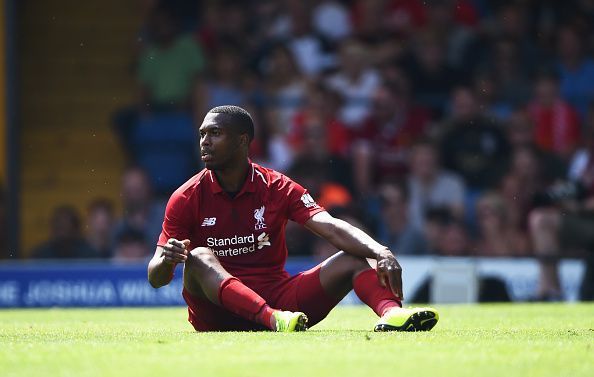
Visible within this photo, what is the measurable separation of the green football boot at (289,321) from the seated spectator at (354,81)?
981 cm

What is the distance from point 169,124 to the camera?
17.7 meters

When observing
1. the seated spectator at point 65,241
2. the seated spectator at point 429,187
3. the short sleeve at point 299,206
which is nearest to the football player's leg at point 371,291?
the short sleeve at point 299,206

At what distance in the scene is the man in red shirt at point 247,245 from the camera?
25.1ft

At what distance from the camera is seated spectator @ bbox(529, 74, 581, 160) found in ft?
54.8

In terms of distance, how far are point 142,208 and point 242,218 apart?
894 centimetres

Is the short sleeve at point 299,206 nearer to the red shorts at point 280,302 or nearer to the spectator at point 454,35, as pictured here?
the red shorts at point 280,302

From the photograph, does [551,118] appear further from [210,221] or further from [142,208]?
[210,221]

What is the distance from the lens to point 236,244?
7969mm

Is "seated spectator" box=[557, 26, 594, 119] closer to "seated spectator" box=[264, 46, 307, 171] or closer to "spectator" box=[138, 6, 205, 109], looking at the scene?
"seated spectator" box=[264, 46, 307, 171]

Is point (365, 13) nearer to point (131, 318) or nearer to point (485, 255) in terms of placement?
point (485, 255)

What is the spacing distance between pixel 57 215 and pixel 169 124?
7.17 ft

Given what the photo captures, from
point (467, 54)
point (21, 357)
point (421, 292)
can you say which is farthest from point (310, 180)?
point (21, 357)

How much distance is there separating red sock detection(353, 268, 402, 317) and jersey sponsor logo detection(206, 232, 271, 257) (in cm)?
69

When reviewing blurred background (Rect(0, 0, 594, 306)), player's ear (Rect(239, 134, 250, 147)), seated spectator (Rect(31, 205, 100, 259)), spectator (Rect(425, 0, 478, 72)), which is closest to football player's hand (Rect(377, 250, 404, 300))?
player's ear (Rect(239, 134, 250, 147))
